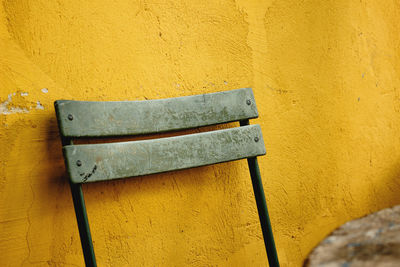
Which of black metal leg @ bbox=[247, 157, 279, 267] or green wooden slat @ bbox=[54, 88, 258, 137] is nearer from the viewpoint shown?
green wooden slat @ bbox=[54, 88, 258, 137]

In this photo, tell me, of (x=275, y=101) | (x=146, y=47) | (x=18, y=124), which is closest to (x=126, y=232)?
(x=18, y=124)

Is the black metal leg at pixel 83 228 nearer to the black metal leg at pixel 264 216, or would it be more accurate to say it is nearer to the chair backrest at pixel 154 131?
the chair backrest at pixel 154 131

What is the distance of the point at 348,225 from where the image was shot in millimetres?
695

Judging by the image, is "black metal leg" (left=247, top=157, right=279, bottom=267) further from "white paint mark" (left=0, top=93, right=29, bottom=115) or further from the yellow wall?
"white paint mark" (left=0, top=93, right=29, bottom=115)

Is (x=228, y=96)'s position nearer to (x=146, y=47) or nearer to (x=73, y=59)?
(x=146, y=47)

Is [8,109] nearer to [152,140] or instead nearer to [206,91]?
[152,140]

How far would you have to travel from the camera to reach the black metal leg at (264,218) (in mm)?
1036

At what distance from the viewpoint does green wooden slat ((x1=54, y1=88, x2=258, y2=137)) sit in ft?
2.86

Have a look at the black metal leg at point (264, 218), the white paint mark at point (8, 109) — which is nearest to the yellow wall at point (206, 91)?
the white paint mark at point (8, 109)

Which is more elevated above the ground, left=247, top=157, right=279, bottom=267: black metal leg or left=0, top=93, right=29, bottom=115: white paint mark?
left=0, top=93, right=29, bottom=115: white paint mark

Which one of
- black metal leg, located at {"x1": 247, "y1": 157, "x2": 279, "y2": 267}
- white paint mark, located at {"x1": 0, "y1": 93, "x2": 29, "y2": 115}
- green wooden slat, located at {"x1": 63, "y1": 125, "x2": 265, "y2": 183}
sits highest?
white paint mark, located at {"x1": 0, "y1": 93, "x2": 29, "y2": 115}

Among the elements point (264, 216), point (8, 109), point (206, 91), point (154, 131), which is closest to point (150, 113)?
point (154, 131)

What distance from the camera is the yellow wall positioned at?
0.91 meters

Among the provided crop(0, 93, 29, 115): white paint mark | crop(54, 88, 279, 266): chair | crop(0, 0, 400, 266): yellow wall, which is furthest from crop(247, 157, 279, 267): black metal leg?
crop(0, 93, 29, 115): white paint mark
